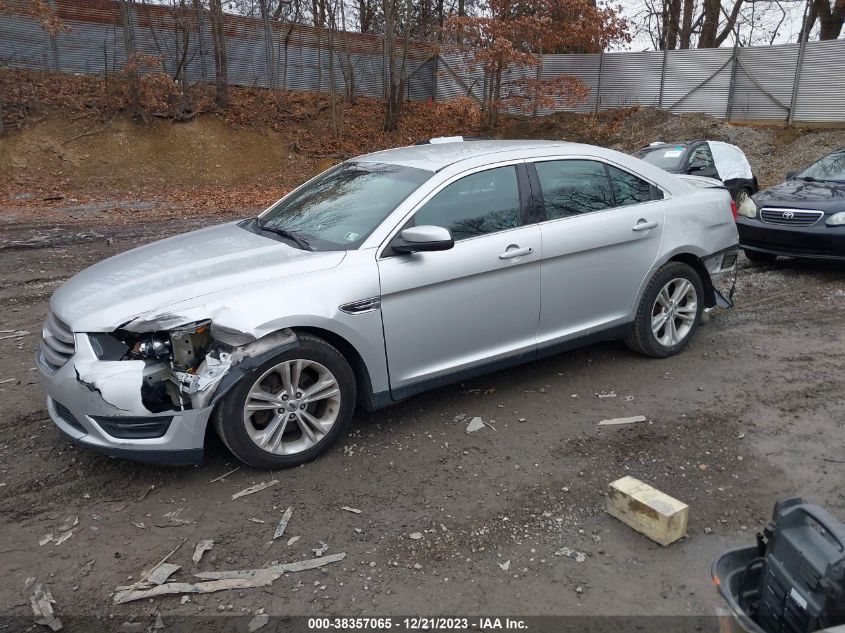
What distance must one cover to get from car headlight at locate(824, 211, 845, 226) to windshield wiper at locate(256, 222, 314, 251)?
20.3ft

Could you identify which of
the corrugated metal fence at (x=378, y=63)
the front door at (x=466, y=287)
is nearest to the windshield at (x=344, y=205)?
the front door at (x=466, y=287)

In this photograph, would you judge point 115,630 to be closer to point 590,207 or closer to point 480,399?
point 480,399

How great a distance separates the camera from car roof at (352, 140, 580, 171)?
457cm

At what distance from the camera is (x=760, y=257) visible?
27.8 feet

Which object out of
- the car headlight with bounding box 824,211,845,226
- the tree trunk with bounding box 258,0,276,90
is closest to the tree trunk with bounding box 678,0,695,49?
the tree trunk with bounding box 258,0,276,90

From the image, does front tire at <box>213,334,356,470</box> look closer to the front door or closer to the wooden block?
the front door

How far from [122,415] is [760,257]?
779 centimetres

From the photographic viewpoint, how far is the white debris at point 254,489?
3.59 meters

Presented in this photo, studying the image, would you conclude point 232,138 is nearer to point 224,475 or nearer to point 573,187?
point 573,187

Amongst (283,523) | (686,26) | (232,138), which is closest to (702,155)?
(283,523)

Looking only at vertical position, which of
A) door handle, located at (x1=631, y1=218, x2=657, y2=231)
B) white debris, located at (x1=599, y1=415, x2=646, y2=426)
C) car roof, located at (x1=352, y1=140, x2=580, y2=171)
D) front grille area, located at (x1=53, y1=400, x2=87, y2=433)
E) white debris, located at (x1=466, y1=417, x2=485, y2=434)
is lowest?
white debris, located at (x1=466, y1=417, x2=485, y2=434)

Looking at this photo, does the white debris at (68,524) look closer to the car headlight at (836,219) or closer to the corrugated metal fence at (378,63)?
the car headlight at (836,219)

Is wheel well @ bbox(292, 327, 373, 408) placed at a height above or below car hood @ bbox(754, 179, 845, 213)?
below

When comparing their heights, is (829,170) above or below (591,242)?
above
